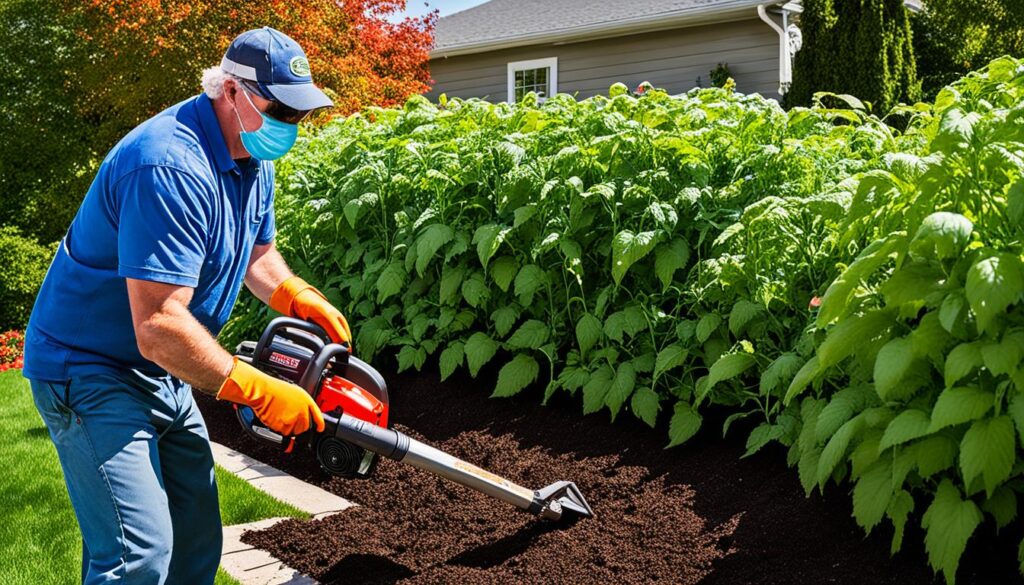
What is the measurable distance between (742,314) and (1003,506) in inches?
47.4

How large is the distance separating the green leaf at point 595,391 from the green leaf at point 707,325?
0.50 metres

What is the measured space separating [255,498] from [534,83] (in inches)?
523

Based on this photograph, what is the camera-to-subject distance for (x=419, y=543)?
3.67 m

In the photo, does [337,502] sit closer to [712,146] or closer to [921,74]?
[712,146]

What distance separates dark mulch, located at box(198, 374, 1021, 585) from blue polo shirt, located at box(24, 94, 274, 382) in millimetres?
1248

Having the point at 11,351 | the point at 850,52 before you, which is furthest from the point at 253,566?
the point at 850,52

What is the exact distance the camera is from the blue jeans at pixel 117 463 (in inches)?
99.2

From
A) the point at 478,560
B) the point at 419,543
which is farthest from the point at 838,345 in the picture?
the point at 419,543

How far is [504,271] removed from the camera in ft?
14.9

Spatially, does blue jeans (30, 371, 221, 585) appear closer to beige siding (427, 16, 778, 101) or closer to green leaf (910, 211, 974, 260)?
green leaf (910, 211, 974, 260)

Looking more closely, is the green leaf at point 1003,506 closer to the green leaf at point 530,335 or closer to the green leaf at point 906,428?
the green leaf at point 906,428

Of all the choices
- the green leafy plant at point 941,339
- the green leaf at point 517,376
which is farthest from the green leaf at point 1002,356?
the green leaf at point 517,376

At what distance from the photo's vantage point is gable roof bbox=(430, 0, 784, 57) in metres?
13.9

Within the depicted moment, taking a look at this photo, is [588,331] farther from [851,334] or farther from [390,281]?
[851,334]
